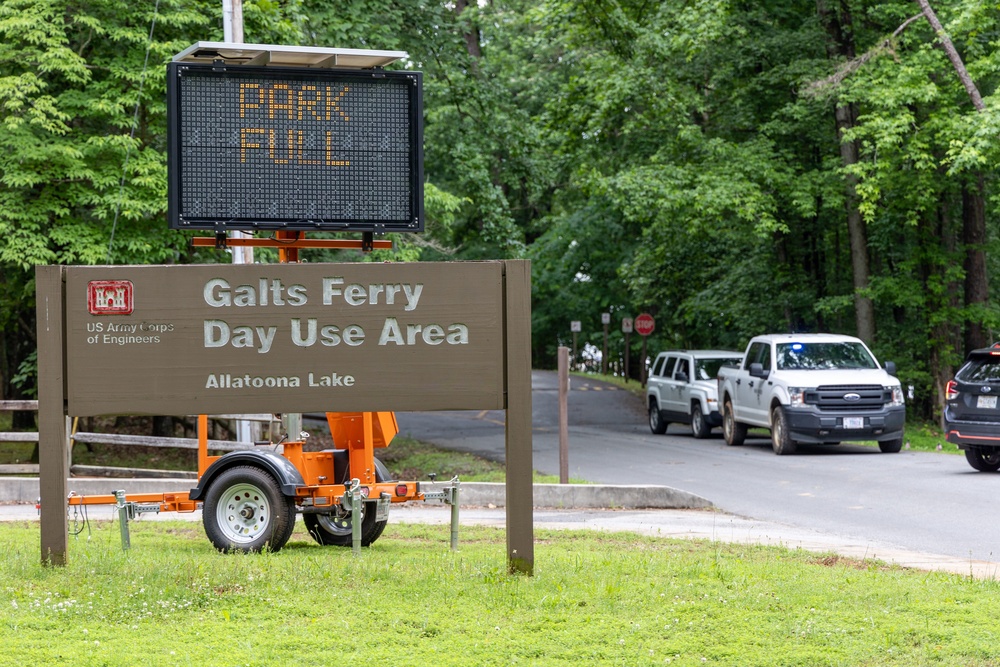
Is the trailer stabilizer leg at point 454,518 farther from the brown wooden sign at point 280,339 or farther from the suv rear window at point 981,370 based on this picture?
the suv rear window at point 981,370

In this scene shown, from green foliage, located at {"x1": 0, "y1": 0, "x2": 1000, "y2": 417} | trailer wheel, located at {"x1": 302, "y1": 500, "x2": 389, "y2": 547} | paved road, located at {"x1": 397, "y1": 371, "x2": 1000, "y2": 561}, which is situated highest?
green foliage, located at {"x1": 0, "y1": 0, "x2": 1000, "y2": 417}

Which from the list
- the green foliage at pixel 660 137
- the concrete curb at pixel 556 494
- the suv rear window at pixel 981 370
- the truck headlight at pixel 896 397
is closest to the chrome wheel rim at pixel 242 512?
the concrete curb at pixel 556 494

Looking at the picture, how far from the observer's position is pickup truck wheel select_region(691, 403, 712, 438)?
1066 inches

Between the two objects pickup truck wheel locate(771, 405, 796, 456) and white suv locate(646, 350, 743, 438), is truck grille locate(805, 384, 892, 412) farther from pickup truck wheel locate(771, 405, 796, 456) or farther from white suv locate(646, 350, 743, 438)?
white suv locate(646, 350, 743, 438)

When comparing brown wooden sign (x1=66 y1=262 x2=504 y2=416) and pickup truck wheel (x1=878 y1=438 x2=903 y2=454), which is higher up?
brown wooden sign (x1=66 y1=262 x2=504 y2=416)

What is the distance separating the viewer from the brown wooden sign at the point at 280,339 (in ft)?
27.8

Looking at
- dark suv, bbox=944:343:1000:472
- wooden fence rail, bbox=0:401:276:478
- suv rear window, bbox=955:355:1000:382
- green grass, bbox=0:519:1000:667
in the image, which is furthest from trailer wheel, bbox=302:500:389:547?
suv rear window, bbox=955:355:1000:382

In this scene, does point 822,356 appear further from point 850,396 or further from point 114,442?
point 114,442

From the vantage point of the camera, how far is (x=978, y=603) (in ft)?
25.1

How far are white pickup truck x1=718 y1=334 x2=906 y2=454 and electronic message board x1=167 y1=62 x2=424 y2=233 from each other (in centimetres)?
1385

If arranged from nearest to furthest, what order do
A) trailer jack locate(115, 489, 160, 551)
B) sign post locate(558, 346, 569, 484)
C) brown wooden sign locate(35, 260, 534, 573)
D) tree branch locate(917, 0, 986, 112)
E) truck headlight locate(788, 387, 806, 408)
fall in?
1. brown wooden sign locate(35, 260, 534, 573)
2. trailer jack locate(115, 489, 160, 551)
3. sign post locate(558, 346, 569, 484)
4. truck headlight locate(788, 387, 806, 408)
5. tree branch locate(917, 0, 986, 112)

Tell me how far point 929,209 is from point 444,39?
11.1m

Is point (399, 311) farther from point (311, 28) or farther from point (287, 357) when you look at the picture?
point (311, 28)

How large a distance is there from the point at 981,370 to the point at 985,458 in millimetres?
1342
